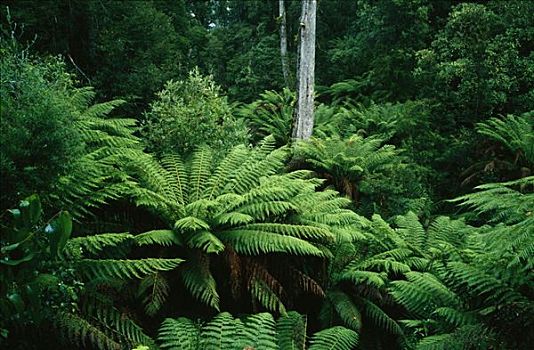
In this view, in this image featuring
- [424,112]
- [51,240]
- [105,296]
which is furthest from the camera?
[424,112]

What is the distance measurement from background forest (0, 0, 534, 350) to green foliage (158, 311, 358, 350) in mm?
20

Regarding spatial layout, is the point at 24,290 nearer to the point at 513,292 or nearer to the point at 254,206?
the point at 254,206

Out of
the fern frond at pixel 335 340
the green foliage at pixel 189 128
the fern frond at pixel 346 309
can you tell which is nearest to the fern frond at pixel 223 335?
the fern frond at pixel 335 340

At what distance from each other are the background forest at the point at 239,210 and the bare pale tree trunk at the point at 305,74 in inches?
42.7

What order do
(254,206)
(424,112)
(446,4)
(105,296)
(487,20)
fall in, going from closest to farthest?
1. (105,296)
2. (254,206)
3. (487,20)
4. (424,112)
5. (446,4)

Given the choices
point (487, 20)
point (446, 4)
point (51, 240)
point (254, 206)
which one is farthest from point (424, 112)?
point (51, 240)

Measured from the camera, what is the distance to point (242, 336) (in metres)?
3.46

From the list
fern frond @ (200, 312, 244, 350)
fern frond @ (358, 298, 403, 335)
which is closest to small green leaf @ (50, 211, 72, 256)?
fern frond @ (200, 312, 244, 350)

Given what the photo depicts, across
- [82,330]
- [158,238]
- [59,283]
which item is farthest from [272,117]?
[59,283]

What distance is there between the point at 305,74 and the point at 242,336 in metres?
7.11

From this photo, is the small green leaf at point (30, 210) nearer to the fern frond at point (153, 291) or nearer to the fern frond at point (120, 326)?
the fern frond at point (120, 326)

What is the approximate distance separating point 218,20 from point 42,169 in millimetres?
27056

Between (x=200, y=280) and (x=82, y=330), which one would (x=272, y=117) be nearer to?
(x=200, y=280)

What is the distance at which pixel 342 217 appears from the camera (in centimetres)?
533
